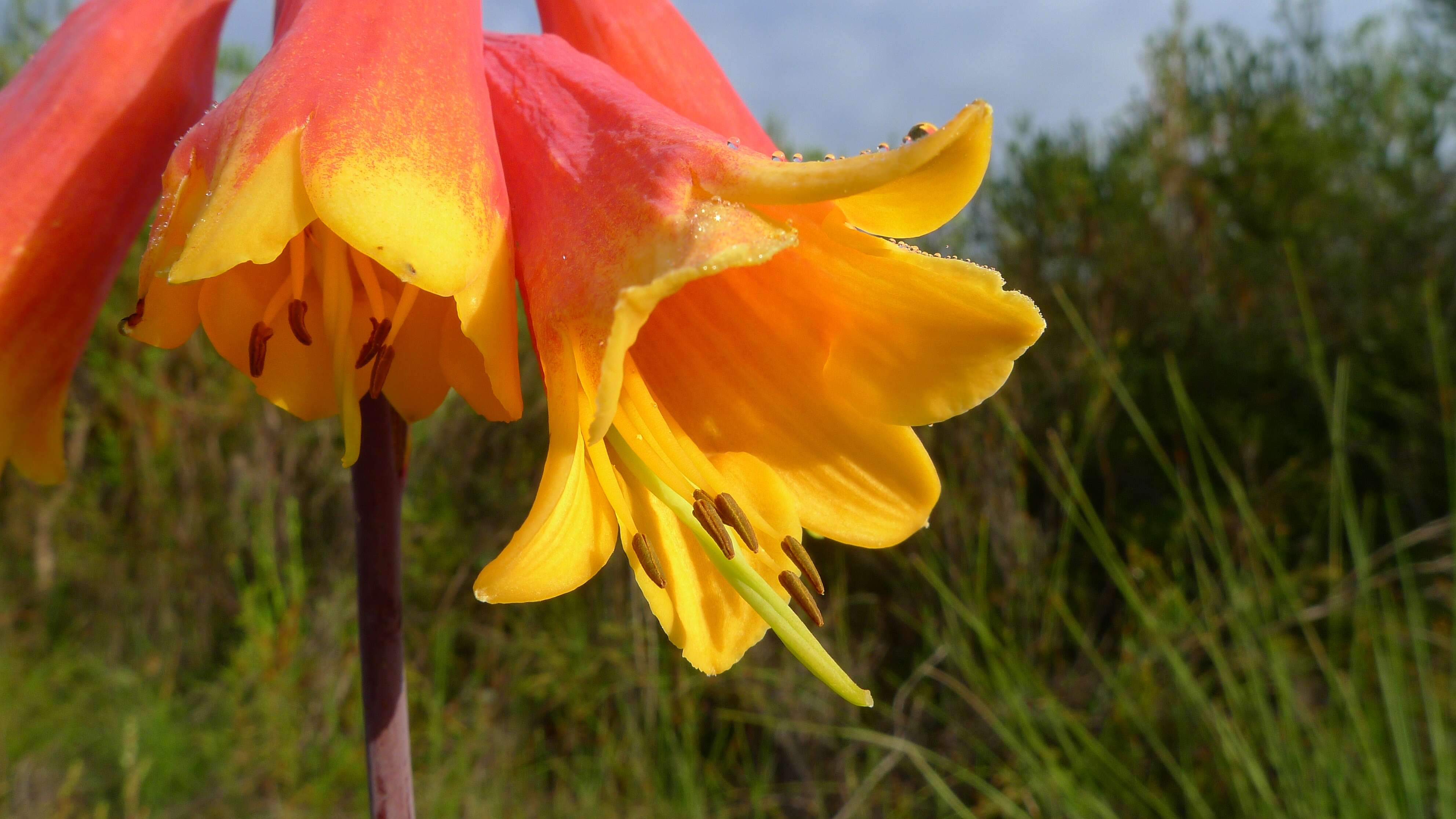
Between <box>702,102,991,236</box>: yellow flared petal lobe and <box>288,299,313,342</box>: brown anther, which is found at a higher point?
<box>702,102,991,236</box>: yellow flared petal lobe

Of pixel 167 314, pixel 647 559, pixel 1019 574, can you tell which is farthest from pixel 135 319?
pixel 1019 574

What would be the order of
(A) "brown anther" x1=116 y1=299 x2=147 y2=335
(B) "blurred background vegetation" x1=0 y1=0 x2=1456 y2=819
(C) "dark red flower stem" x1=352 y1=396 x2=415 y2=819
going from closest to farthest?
(A) "brown anther" x1=116 y1=299 x2=147 y2=335 → (C) "dark red flower stem" x1=352 y1=396 x2=415 y2=819 → (B) "blurred background vegetation" x1=0 y1=0 x2=1456 y2=819

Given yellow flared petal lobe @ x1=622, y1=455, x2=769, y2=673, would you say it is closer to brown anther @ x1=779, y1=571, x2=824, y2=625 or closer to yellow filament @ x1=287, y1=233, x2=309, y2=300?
brown anther @ x1=779, y1=571, x2=824, y2=625

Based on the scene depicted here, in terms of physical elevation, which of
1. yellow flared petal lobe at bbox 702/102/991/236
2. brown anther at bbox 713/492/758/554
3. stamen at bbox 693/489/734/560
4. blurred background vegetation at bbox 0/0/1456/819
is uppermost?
yellow flared petal lobe at bbox 702/102/991/236

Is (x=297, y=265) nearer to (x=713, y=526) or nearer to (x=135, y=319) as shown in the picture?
(x=135, y=319)

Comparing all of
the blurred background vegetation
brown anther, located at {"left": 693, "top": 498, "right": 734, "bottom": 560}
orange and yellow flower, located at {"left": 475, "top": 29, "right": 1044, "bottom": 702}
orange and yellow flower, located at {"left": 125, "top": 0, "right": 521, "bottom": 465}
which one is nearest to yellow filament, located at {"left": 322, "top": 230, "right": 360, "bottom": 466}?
orange and yellow flower, located at {"left": 125, "top": 0, "right": 521, "bottom": 465}

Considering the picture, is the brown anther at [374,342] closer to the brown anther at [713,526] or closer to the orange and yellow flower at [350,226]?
the orange and yellow flower at [350,226]

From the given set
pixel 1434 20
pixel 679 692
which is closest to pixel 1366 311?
pixel 1434 20

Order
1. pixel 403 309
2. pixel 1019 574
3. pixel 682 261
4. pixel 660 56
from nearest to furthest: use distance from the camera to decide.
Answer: pixel 682 261
pixel 403 309
pixel 660 56
pixel 1019 574
